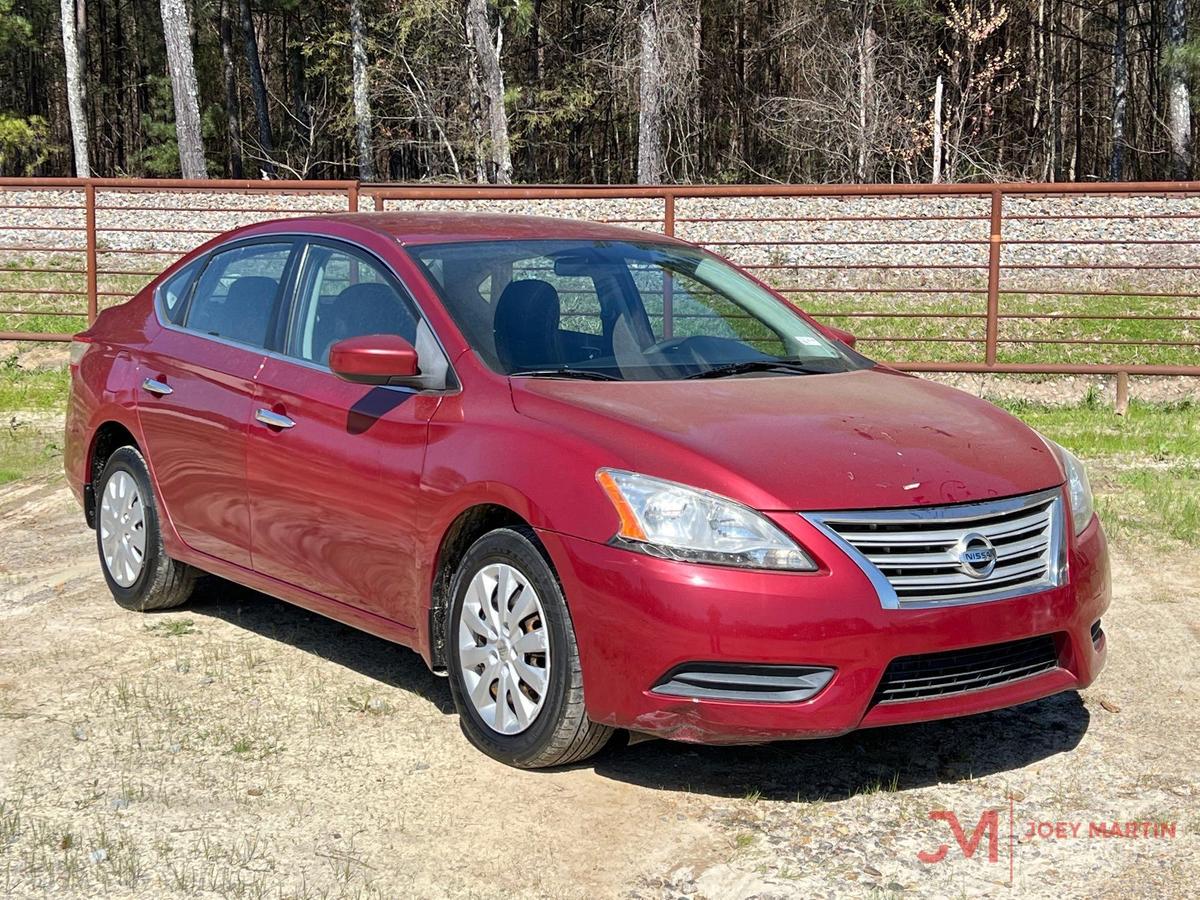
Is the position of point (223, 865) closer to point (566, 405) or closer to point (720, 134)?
point (566, 405)

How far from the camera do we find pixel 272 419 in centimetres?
548

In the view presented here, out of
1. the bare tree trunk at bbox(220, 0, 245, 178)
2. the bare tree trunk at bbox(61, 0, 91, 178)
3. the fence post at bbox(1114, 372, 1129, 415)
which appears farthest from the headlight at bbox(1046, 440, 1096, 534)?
the bare tree trunk at bbox(220, 0, 245, 178)

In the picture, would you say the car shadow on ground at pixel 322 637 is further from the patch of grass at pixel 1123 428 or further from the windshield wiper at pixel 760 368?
the patch of grass at pixel 1123 428

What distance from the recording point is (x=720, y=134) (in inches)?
1927

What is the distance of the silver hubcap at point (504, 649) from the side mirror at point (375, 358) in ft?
2.37

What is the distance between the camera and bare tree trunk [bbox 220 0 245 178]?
167 feet

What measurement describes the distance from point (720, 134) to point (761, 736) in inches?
1820

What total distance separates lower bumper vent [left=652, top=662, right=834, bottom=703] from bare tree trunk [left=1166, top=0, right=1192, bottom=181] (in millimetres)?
30276

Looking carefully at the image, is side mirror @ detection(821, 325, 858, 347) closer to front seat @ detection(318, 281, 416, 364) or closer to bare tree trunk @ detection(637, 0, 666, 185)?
front seat @ detection(318, 281, 416, 364)

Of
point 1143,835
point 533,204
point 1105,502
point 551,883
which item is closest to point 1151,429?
point 1105,502

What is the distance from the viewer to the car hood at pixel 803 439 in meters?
4.18

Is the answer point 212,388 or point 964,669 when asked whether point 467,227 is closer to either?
point 212,388

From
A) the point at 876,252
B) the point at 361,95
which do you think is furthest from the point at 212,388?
the point at 361,95

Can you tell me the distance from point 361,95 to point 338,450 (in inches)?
1448
